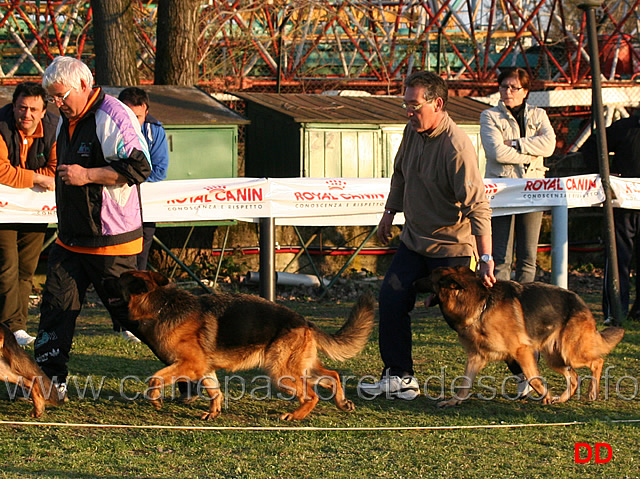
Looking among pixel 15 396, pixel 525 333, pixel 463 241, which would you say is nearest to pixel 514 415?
pixel 525 333

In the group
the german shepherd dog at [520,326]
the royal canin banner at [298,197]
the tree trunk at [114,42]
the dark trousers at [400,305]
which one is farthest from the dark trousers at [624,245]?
the tree trunk at [114,42]

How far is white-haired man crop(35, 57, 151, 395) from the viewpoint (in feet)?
15.4

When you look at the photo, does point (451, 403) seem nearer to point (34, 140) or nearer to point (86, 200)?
point (86, 200)

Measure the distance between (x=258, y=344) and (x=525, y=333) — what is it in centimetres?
166

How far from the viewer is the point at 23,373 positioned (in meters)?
4.72

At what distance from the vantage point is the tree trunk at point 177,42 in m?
12.5

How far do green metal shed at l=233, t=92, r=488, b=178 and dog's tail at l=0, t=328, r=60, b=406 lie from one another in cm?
713

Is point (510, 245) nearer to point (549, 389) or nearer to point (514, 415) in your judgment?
point (549, 389)

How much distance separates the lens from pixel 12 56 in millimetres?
17969

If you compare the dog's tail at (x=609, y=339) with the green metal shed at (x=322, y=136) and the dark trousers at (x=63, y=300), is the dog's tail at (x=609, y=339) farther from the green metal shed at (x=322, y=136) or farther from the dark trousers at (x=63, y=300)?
the green metal shed at (x=322, y=136)

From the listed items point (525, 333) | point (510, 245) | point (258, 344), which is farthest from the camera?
point (510, 245)

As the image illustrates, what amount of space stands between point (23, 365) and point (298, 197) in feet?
12.6

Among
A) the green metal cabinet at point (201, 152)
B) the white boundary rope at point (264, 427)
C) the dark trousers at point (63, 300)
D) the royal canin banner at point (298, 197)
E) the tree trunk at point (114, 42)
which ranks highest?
the tree trunk at point (114, 42)

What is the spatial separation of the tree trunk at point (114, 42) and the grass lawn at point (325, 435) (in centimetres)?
704
